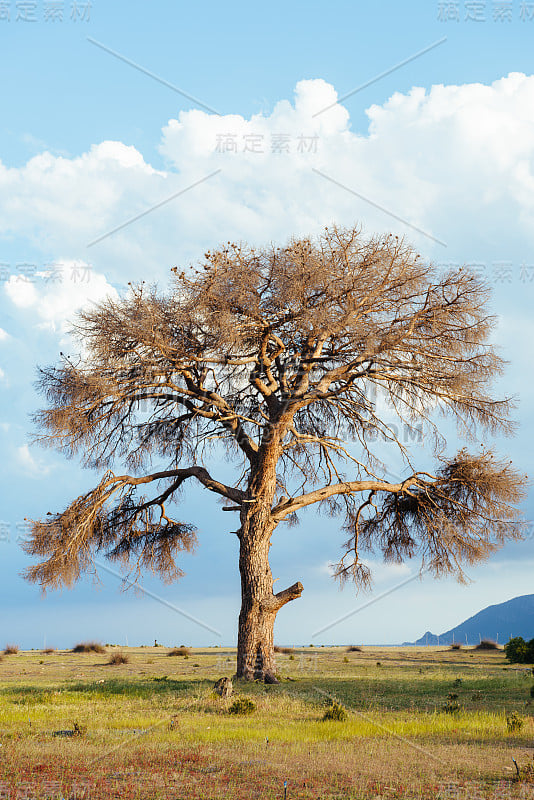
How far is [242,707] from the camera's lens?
13.5m

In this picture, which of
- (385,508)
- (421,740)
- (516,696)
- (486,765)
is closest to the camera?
(486,765)

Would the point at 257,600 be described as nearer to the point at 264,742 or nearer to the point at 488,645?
the point at 264,742

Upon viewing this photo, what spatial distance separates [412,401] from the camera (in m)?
21.1

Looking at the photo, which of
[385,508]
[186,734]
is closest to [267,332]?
[385,508]

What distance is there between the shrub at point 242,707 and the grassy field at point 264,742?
183mm

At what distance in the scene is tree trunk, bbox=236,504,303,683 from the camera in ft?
60.6

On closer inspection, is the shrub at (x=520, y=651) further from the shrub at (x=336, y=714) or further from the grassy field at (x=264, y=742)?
the shrub at (x=336, y=714)

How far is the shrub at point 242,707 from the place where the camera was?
44.2 ft

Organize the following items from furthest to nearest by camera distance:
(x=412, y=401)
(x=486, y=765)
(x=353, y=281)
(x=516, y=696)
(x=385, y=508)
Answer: (x=385, y=508) → (x=412, y=401) → (x=353, y=281) → (x=516, y=696) → (x=486, y=765)

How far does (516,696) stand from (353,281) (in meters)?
11.0

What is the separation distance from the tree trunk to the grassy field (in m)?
0.87

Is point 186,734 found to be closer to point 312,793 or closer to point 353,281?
point 312,793

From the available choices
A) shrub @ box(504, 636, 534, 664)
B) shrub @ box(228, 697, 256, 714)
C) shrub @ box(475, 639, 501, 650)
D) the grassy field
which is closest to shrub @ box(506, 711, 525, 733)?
the grassy field

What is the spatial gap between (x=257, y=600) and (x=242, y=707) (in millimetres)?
5185
